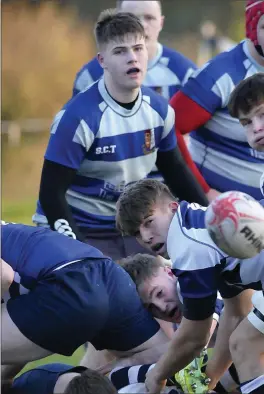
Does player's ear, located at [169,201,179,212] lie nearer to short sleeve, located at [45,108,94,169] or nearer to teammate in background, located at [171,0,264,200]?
short sleeve, located at [45,108,94,169]

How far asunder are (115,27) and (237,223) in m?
2.20

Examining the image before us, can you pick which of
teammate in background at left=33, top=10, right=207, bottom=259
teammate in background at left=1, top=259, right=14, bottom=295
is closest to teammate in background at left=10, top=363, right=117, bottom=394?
teammate in background at left=1, top=259, right=14, bottom=295

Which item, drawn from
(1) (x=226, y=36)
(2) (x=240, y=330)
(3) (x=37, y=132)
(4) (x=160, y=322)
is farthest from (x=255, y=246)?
(1) (x=226, y=36)

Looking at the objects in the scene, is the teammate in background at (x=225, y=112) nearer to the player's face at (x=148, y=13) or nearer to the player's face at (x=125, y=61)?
the player's face at (x=125, y=61)

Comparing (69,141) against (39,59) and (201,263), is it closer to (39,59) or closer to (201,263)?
(201,263)

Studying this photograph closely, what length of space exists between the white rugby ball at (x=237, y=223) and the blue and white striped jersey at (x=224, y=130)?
6.45ft

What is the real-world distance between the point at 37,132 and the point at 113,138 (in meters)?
9.91

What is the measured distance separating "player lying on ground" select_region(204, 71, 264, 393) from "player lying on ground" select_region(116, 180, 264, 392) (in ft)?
0.13

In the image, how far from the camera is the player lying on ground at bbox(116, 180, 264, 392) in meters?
3.67

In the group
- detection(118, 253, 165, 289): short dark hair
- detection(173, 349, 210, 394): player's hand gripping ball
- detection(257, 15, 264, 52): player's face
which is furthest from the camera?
detection(257, 15, 264, 52): player's face

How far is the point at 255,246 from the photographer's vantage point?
3.36 m

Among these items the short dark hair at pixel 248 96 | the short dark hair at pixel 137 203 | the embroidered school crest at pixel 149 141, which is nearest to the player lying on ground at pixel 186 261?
the short dark hair at pixel 137 203

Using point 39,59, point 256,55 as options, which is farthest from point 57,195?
point 39,59

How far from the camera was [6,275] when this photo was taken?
3.81 meters
